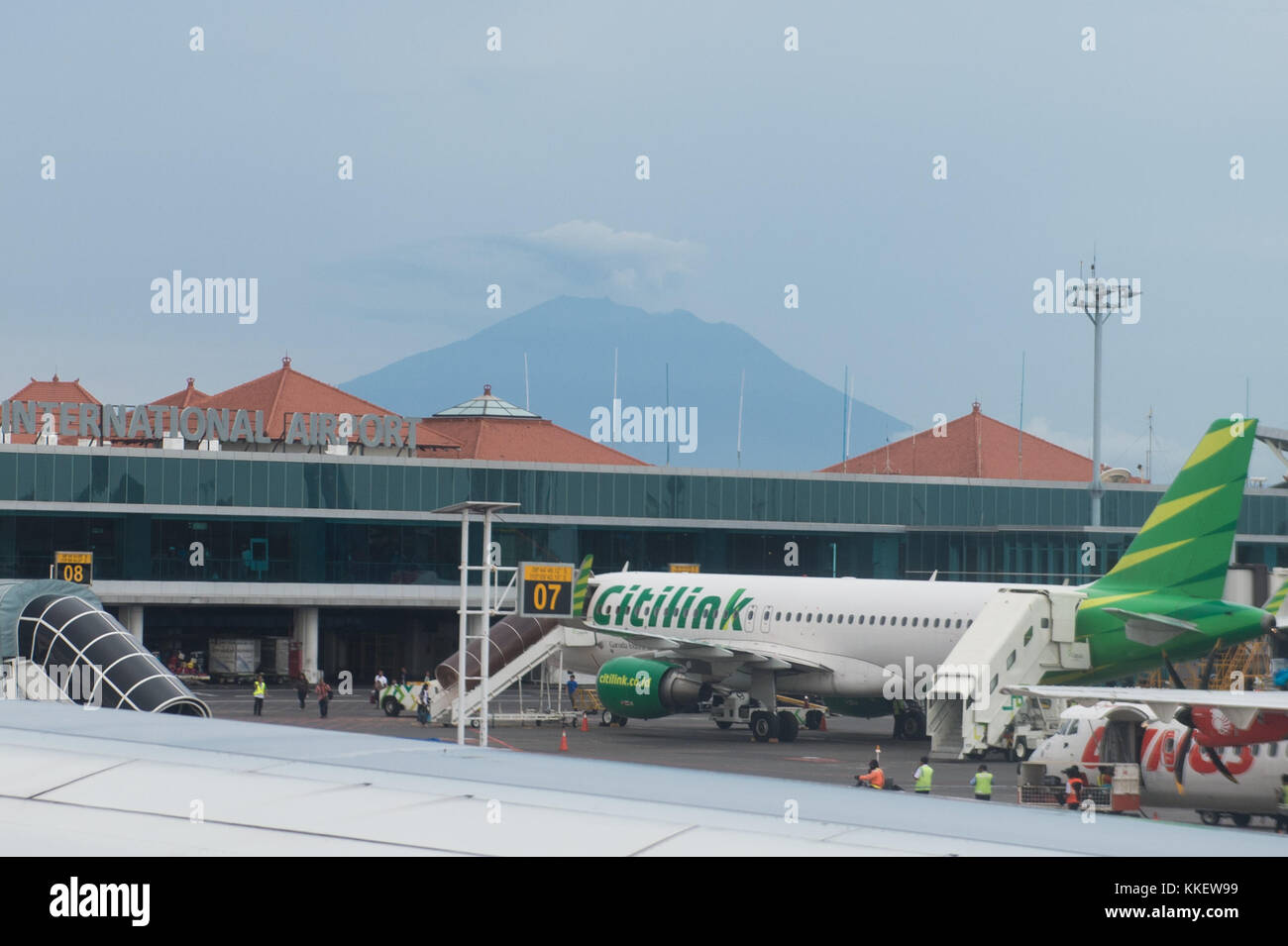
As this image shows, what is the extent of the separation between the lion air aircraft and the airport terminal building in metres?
42.9

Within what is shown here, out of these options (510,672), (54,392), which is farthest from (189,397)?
(510,672)

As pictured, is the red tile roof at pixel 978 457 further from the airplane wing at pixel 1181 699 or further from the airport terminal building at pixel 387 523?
the airplane wing at pixel 1181 699

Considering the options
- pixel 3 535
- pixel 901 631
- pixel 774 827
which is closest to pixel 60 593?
pixel 901 631

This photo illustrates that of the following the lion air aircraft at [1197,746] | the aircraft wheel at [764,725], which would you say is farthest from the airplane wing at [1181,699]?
the aircraft wheel at [764,725]

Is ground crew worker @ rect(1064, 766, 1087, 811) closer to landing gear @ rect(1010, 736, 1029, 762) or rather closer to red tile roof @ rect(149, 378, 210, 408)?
landing gear @ rect(1010, 736, 1029, 762)

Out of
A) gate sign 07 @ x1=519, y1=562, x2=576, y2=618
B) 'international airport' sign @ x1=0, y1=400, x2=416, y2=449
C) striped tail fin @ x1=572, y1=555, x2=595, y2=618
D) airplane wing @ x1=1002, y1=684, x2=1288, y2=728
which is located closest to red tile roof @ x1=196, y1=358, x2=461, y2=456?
'international airport' sign @ x1=0, y1=400, x2=416, y2=449

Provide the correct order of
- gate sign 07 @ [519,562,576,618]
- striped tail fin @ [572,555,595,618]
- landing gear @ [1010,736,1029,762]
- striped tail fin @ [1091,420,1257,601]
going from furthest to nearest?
striped tail fin @ [572,555,595,618] < striped tail fin @ [1091,420,1257,601] < landing gear @ [1010,736,1029,762] < gate sign 07 @ [519,562,576,618]

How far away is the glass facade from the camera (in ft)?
234

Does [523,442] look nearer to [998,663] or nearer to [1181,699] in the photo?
[998,663]

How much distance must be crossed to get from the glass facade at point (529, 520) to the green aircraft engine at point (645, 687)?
25.6m

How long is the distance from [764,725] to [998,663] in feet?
31.8
